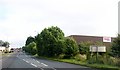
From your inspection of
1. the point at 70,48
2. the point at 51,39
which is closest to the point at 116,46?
the point at 70,48

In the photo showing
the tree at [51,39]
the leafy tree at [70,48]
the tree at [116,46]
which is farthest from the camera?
the tree at [51,39]

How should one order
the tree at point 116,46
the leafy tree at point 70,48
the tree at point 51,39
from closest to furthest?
1. the tree at point 116,46
2. the leafy tree at point 70,48
3. the tree at point 51,39

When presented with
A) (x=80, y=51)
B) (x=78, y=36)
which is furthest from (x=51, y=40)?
(x=78, y=36)

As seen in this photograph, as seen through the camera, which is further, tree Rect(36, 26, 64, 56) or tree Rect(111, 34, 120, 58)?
tree Rect(36, 26, 64, 56)

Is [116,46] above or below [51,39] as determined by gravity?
below

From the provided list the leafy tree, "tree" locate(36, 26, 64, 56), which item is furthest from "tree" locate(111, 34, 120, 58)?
"tree" locate(36, 26, 64, 56)

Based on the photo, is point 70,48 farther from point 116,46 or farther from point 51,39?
point 116,46

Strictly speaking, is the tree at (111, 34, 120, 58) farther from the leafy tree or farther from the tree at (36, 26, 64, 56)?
the tree at (36, 26, 64, 56)

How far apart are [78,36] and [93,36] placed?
527 centimetres

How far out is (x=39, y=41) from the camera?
290ft

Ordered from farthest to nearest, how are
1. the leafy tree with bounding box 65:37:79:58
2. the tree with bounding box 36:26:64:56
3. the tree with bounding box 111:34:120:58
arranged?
1. the tree with bounding box 36:26:64:56
2. the leafy tree with bounding box 65:37:79:58
3. the tree with bounding box 111:34:120:58

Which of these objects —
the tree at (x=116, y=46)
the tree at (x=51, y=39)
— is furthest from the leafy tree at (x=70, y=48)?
the tree at (x=116, y=46)

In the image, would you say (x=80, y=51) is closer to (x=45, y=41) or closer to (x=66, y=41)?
(x=66, y=41)

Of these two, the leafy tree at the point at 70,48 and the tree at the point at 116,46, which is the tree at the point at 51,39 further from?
the tree at the point at 116,46
